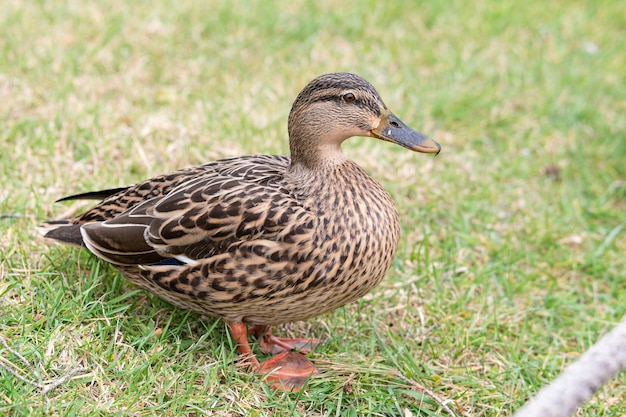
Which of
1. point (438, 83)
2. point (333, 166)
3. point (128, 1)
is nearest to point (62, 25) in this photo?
point (128, 1)

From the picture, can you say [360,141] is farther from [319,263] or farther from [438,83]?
[319,263]

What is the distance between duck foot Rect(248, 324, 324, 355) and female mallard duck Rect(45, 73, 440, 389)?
76 mm

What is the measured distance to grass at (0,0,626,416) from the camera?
9.82 feet

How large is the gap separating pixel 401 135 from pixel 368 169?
1.51 m

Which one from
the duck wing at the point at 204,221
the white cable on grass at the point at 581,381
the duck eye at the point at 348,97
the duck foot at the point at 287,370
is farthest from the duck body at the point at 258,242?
the white cable on grass at the point at 581,381

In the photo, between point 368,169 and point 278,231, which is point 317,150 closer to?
point 278,231

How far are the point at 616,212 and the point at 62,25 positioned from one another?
3971mm

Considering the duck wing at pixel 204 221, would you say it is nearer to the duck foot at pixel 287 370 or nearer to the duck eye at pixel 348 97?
the duck eye at pixel 348 97

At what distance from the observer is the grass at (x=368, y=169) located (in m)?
2.99

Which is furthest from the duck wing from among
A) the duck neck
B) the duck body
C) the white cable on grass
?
the white cable on grass

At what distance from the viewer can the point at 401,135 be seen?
3.05 metres

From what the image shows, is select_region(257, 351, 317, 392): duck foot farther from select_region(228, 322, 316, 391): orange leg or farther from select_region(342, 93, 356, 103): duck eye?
select_region(342, 93, 356, 103): duck eye

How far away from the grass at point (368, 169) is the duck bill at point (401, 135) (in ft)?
2.98

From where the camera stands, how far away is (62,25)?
212 inches
